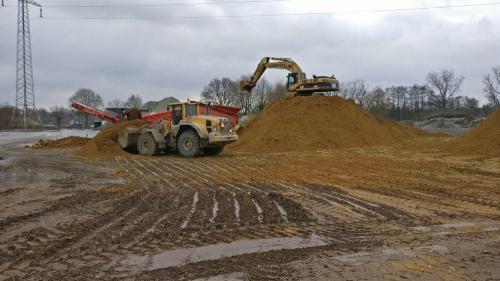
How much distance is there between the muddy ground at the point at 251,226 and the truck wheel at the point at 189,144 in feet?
18.1

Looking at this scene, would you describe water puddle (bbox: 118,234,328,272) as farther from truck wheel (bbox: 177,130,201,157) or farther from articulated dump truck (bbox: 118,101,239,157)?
truck wheel (bbox: 177,130,201,157)

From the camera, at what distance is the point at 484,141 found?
679 inches

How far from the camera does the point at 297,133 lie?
2325cm

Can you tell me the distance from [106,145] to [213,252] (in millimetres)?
15641

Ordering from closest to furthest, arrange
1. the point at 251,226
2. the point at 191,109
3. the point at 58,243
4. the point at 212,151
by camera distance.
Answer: the point at 58,243 < the point at 251,226 < the point at 191,109 < the point at 212,151

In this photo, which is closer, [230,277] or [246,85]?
[230,277]

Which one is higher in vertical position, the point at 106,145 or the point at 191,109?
the point at 191,109

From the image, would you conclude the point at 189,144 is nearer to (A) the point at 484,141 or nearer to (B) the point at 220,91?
(A) the point at 484,141

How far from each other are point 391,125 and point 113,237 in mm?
23268

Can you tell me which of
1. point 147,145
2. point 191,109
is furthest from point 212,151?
point 147,145

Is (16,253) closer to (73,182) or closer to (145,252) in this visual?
(145,252)

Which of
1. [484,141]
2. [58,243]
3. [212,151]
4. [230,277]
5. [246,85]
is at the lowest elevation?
[230,277]

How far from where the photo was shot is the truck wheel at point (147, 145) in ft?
62.5

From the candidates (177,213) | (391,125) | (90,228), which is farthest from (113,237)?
(391,125)
